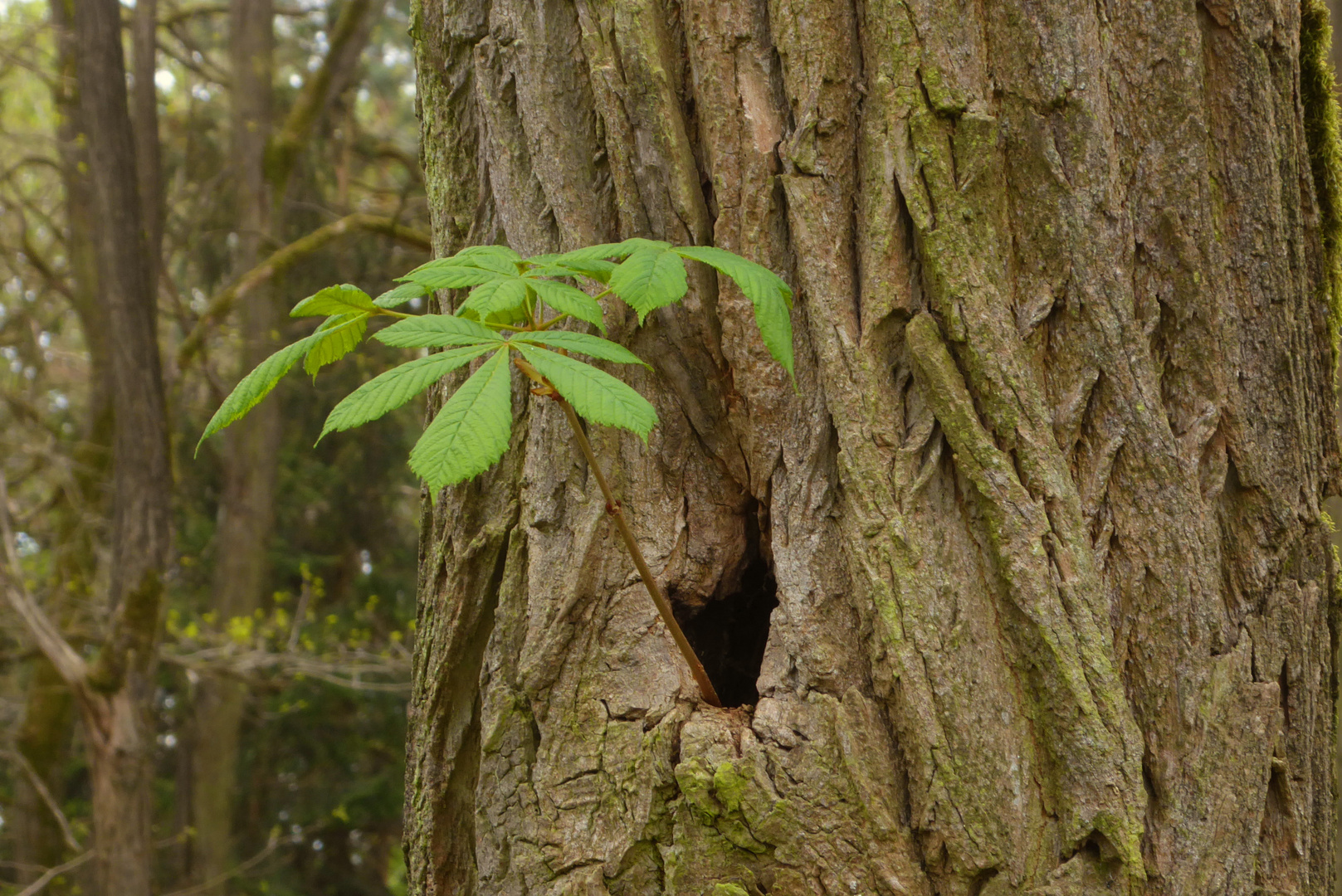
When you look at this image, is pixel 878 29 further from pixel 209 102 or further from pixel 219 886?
pixel 209 102

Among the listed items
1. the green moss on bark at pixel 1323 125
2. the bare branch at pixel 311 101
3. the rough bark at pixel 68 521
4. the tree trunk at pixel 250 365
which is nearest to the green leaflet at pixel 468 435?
the green moss on bark at pixel 1323 125

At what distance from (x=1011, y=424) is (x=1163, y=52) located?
57 cm

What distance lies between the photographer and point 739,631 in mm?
1665

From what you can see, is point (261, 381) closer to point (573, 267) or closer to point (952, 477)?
point (573, 267)

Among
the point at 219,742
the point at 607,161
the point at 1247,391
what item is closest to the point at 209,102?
the point at 219,742

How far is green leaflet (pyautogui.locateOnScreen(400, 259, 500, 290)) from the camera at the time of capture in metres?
1.06

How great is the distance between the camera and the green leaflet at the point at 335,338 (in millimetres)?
1121

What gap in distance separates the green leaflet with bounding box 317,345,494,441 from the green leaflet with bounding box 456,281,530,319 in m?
0.04

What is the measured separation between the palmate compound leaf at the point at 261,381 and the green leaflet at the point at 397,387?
0.16m

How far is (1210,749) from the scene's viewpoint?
1235 mm

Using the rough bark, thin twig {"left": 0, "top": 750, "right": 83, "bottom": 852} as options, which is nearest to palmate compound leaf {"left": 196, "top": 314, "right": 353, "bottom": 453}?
thin twig {"left": 0, "top": 750, "right": 83, "bottom": 852}

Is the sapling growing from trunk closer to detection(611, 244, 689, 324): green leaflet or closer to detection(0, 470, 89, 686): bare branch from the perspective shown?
detection(611, 244, 689, 324): green leaflet

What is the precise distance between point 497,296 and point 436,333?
0.08m

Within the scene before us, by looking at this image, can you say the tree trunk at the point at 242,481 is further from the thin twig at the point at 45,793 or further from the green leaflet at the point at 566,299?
the green leaflet at the point at 566,299
